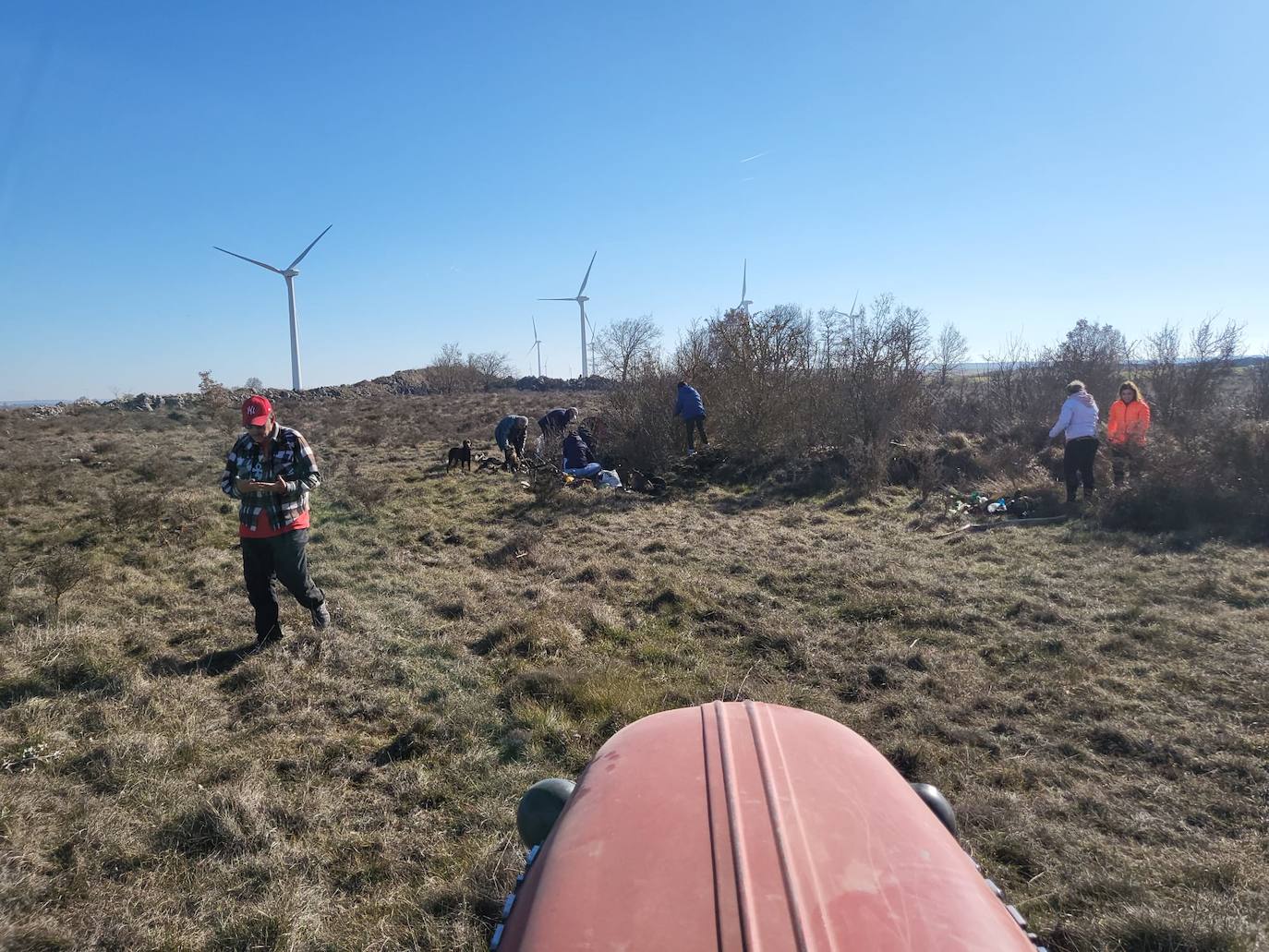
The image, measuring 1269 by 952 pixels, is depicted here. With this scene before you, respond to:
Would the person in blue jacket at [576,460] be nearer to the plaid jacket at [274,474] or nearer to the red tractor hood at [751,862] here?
the plaid jacket at [274,474]

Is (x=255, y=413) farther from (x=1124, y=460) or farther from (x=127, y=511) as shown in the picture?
(x=1124, y=460)

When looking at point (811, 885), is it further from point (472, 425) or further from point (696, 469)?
point (472, 425)

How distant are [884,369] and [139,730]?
13.0 meters

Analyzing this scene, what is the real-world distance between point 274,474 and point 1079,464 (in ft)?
31.2

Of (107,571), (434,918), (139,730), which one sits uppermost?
(107,571)

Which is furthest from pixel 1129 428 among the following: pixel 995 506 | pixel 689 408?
pixel 689 408

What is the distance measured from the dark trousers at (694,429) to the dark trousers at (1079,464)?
6.09 meters

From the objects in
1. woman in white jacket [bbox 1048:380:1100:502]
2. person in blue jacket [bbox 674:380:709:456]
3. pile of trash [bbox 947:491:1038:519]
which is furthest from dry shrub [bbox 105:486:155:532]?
woman in white jacket [bbox 1048:380:1100:502]

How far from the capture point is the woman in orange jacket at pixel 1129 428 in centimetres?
966

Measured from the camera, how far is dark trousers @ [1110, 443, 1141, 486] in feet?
31.5

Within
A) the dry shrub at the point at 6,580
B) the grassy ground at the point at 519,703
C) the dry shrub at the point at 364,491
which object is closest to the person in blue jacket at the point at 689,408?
the grassy ground at the point at 519,703

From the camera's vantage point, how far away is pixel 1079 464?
9.17 metres

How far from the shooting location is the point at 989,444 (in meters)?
13.5

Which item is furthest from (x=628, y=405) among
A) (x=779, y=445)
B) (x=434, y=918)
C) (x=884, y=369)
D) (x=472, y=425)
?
(x=434, y=918)
